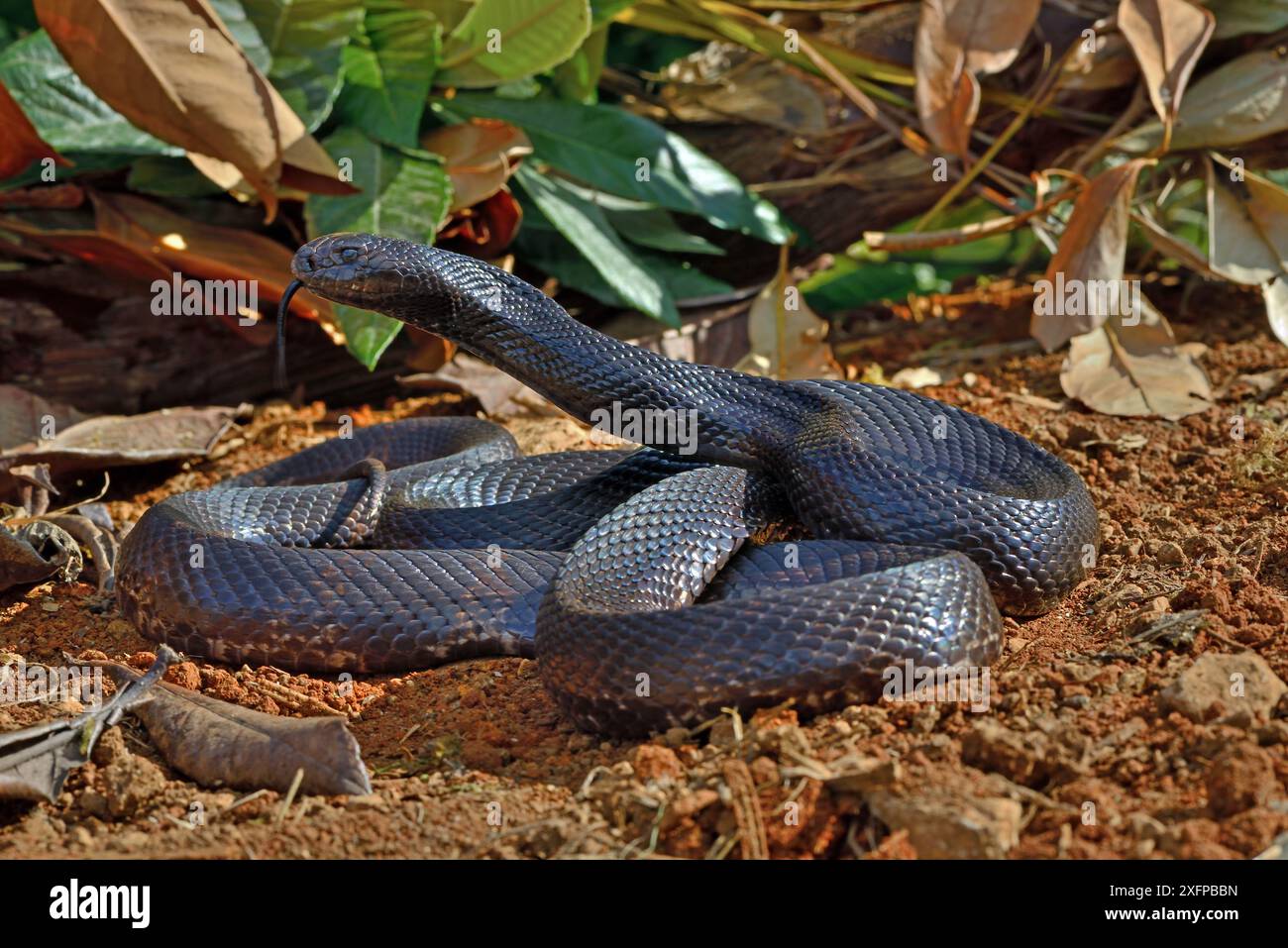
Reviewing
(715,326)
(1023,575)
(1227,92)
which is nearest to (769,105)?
(715,326)

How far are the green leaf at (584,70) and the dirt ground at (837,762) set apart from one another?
5.09 m

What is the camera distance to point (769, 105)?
Result: 9.07m

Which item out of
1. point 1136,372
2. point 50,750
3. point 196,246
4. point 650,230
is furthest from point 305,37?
point 1136,372

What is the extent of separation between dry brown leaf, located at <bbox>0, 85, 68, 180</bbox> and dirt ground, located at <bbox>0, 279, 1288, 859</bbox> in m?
3.10

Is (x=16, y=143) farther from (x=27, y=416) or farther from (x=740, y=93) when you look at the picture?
(x=740, y=93)

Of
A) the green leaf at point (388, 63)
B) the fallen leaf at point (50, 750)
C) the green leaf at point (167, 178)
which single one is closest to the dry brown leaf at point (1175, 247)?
the green leaf at point (388, 63)

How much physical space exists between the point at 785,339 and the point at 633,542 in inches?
146

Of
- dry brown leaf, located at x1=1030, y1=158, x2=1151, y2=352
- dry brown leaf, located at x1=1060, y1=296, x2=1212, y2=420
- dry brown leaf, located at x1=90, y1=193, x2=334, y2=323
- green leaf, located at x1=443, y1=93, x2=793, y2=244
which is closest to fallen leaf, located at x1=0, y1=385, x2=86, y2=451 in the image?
dry brown leaf, located at x1=90, y1=193, x2=334, y2=323

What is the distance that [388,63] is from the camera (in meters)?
8.05

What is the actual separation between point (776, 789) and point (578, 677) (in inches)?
36.9

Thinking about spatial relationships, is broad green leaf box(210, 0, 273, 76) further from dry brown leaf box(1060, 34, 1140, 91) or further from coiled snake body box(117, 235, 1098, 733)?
dry brown leaf box(1060, 34, 1140, 91)

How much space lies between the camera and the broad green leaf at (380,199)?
7266mm
